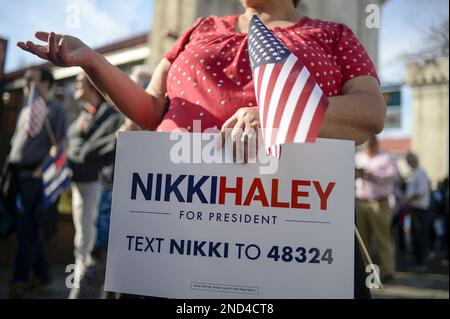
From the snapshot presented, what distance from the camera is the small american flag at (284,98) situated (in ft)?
2.92

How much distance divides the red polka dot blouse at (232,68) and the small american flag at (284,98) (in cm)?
16

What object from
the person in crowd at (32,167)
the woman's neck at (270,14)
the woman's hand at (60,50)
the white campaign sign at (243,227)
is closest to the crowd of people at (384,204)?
the person in crowd at (32,167)

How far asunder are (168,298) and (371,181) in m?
4.65

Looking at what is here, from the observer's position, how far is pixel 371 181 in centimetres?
528

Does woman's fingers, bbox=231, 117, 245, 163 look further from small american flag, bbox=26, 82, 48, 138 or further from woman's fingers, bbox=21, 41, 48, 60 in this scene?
small american flag, bbox=26, 82, 48, 138

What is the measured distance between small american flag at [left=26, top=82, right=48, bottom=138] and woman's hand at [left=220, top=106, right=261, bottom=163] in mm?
3153

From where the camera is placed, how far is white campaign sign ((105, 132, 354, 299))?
0.95 m

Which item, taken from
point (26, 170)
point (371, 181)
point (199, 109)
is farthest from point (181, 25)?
point (199, 109)

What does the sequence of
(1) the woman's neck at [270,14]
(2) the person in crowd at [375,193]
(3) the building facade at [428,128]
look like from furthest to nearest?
(3) the building facade at [428,128] → (2) the person in crowd at [375,193] → (1) the woman's neck at [270,14]

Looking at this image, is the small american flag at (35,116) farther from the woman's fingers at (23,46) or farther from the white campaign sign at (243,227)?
the white campaign sign at (243,227)

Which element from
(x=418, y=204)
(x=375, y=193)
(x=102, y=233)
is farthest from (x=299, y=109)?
(x=418, y=204)

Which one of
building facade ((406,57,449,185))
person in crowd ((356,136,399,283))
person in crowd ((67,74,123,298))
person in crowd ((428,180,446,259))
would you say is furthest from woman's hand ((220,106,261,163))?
building facade ((406,57,449,185))

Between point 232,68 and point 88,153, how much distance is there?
2254 mm

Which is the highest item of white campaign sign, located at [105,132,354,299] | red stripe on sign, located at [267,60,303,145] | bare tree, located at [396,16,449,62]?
bare tree, located at [396,16,449,62]
